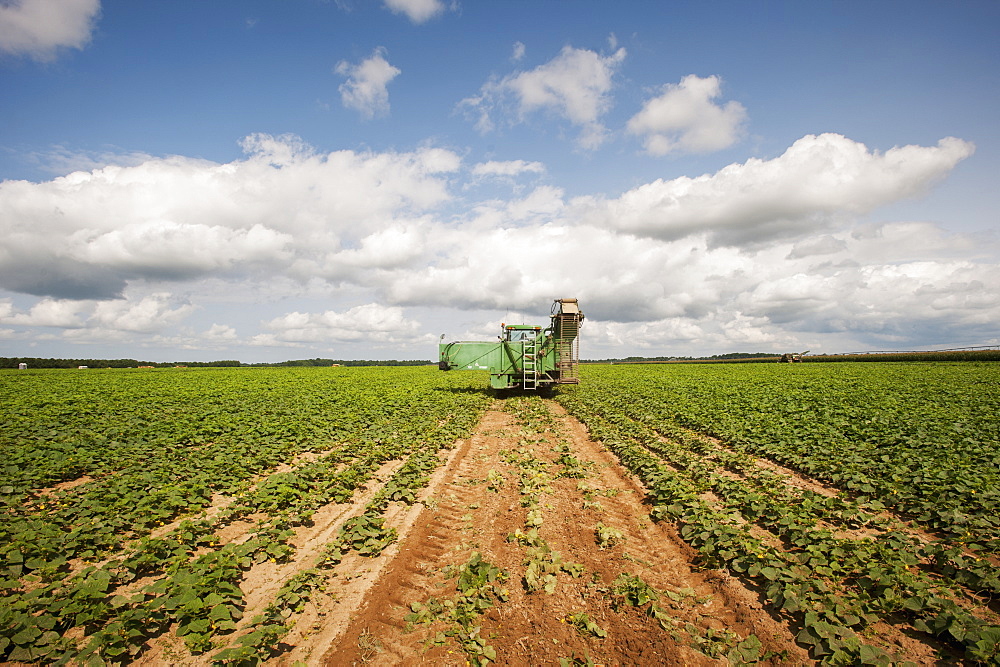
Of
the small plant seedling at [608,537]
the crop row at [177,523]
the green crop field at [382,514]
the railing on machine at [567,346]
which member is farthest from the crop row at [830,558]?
the railing on machine at [567,346]

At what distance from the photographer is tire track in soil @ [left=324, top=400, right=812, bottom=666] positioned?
14.7 ft

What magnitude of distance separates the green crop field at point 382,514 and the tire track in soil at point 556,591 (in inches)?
15.9

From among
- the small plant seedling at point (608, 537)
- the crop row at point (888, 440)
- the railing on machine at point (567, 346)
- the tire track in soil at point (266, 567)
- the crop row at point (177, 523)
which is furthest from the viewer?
the railing on machine at point (567, 346)

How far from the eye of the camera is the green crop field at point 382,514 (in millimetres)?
4719

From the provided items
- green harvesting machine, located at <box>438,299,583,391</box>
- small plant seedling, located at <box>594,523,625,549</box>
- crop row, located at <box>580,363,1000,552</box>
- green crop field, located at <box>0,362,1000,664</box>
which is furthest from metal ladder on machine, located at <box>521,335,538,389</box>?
small plant seedling, located at <box>594,523,625,549</box>

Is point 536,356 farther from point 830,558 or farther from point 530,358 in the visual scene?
point 830,558

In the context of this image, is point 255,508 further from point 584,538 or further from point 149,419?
point 149,419

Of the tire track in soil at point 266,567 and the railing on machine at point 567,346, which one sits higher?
the railing on machine at point 567,346

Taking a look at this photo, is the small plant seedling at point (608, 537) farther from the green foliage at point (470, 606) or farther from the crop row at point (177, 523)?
the crop row at point (177, 523)

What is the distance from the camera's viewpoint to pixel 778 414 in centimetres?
1805

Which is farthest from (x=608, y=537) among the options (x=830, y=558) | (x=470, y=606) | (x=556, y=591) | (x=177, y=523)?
(x=177, y=523)

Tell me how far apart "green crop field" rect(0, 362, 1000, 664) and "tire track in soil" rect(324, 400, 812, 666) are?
403 millimetres

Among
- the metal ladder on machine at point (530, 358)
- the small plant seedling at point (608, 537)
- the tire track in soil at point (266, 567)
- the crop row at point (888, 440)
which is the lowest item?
the tire track in soil at point (266, 567)

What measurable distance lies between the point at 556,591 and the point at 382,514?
4.03m
